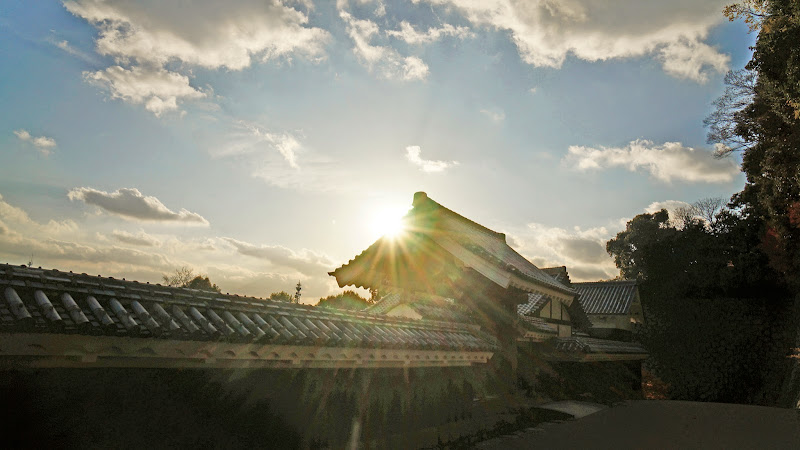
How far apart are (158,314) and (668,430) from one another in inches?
502

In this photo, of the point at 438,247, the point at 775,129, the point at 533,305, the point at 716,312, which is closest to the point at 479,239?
the point at 438,247

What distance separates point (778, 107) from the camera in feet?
46.3

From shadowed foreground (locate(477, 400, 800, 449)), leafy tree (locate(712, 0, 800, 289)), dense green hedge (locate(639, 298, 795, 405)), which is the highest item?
leafy tree (locate(712, 0, 800, 289))

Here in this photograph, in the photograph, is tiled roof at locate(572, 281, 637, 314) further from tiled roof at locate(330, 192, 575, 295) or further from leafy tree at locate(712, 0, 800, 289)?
tiled roof at locate(330, 192, 575, 295)

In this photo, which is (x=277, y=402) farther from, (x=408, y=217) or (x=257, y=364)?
(x=408, y=217)

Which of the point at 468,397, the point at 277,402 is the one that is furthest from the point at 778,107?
the point at 277,402

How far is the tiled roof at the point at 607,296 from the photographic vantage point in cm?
3077

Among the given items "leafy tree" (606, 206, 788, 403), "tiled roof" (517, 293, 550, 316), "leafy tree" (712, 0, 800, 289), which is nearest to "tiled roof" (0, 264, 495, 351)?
Result: "tiled roof" (517, 293, 550, 316)

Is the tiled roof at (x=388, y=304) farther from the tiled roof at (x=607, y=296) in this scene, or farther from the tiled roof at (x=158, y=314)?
the tiled roof at (x=607, y=296)

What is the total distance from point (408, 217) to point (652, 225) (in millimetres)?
42346

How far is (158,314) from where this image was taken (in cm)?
370

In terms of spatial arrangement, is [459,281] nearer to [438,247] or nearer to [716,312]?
[438,247]

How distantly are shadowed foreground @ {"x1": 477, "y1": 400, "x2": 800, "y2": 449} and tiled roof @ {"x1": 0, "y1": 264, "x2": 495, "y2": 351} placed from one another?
4005 mm

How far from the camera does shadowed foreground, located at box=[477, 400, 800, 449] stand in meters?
8.56
